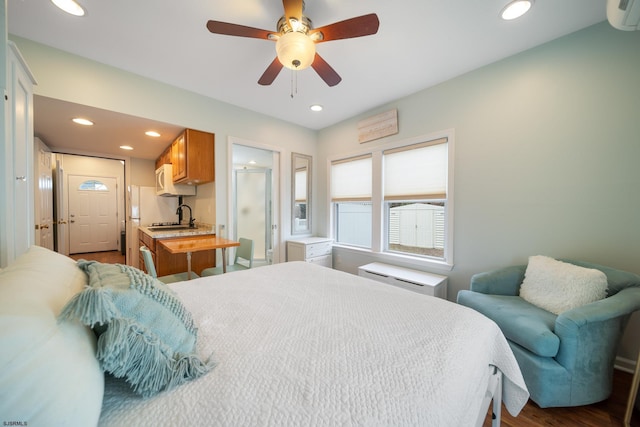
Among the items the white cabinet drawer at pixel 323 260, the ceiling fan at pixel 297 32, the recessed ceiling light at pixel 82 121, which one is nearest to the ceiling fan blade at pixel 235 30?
the ceiling fan at pixel 297 32

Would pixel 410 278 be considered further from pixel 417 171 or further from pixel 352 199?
pixel 352 199

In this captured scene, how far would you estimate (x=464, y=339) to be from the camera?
0.92 metres

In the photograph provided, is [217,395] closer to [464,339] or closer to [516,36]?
[464,339]

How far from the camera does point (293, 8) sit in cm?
136

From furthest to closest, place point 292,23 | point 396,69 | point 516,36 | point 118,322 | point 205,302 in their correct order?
point 396,69 < point 516,36 < point 292,23 < point 205,302 < point 118,322

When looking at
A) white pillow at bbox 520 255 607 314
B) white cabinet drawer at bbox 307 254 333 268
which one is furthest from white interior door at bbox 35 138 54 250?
white pillow at bbox 520 255 607 314

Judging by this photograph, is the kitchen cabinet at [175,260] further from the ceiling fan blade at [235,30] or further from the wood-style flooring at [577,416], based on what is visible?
the wood-style flooring at [577,416]

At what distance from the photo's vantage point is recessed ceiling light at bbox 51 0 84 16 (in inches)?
58.6

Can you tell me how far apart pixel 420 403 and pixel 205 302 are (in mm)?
1085

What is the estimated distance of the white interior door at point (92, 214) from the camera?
5594 millimetres

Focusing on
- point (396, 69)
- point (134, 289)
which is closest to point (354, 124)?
point (396, 69)

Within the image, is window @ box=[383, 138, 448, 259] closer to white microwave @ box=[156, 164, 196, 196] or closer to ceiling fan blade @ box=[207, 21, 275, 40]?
ceiling fan blade @ box=[207, 21, 275, 40]

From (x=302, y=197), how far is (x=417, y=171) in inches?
76.2

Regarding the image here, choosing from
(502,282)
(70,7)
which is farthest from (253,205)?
(502,282)
